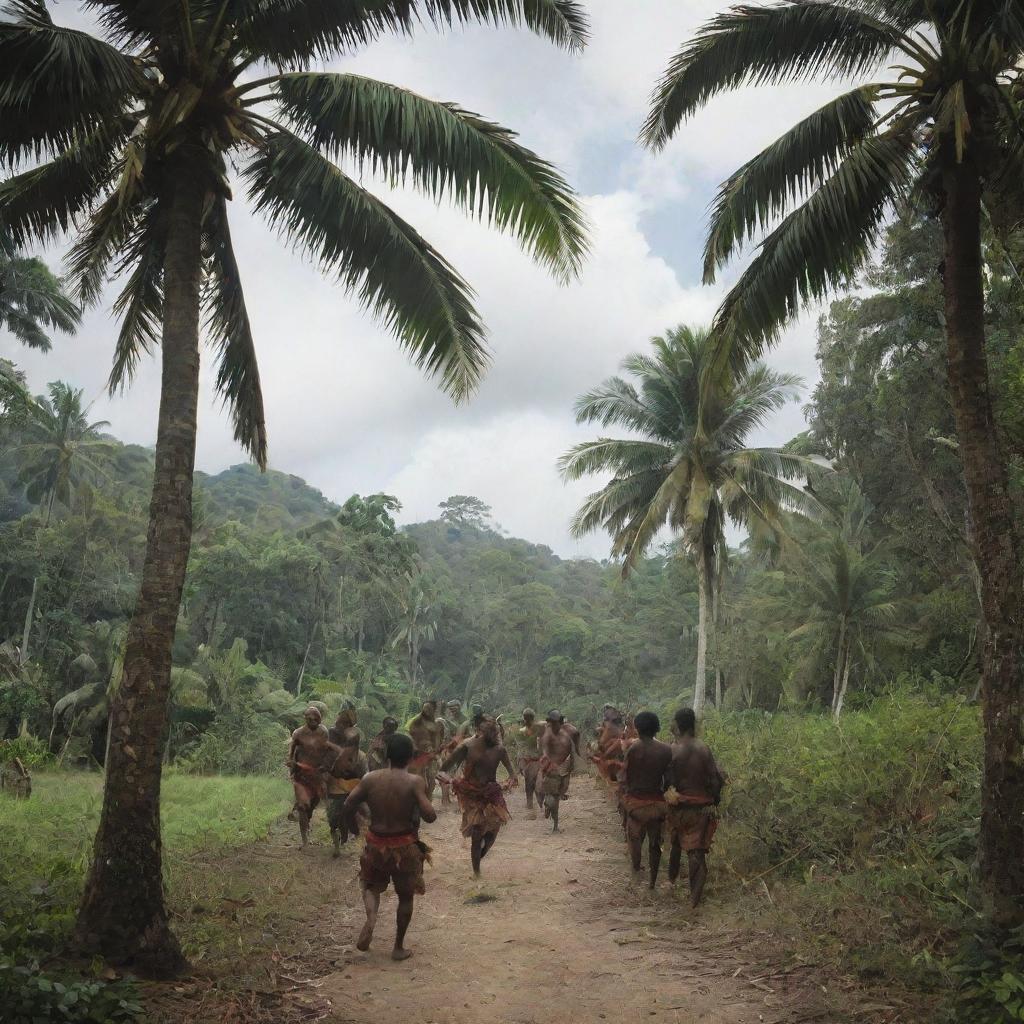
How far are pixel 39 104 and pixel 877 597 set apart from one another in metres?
22.6

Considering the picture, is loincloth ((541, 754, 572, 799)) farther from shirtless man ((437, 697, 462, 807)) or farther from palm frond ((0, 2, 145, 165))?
palm frond ((0, 2, 145, 165))

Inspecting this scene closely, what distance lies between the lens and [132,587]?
33.5 meters

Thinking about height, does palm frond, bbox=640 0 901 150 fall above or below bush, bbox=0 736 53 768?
above

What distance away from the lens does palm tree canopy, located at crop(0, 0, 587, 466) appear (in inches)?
238

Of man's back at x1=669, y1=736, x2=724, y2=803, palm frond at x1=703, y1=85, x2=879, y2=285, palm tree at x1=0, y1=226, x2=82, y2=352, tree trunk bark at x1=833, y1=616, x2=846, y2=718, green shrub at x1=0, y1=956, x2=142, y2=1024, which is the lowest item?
green shrub at x1=0, y1=956, x2=142, y2=1024

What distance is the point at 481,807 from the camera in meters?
9.09

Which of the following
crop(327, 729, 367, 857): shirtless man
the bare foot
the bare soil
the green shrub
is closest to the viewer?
the green shrub

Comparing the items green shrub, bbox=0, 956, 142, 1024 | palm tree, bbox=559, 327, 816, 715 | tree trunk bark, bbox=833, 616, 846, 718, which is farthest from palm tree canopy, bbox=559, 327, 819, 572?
green shrub, bbox=0, 956, 142, 1024

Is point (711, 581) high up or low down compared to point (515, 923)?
up

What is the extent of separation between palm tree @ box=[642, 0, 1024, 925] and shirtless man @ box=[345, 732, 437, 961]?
12.3ft

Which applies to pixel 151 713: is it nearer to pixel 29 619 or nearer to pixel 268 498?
pixel 29 619

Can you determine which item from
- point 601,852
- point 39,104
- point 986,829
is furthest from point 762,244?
point 601,852

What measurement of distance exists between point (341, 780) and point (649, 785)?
382 cm

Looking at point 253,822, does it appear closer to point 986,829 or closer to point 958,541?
point 986,829
